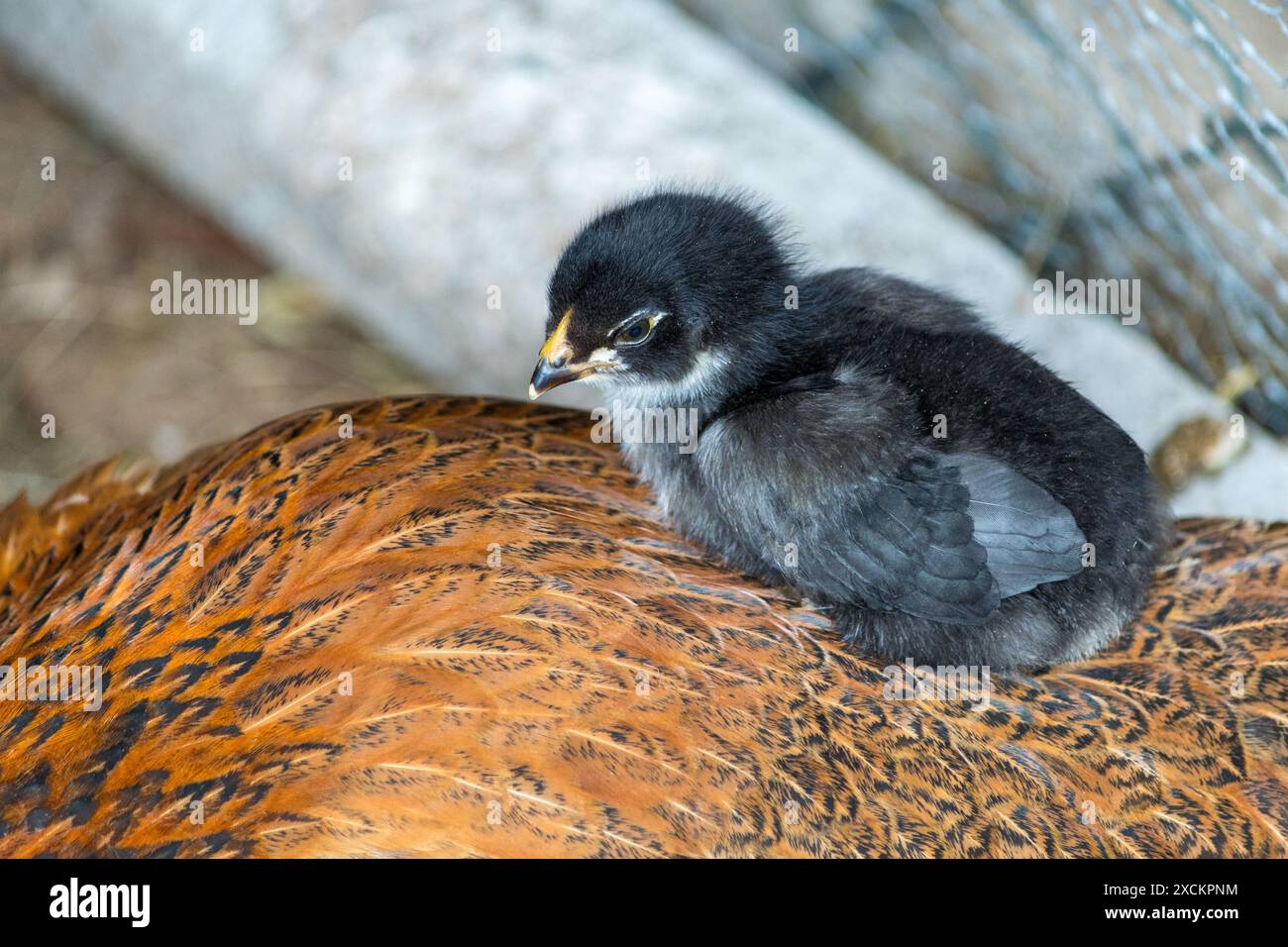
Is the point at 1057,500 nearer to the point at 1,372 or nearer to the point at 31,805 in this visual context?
the point at 31,805

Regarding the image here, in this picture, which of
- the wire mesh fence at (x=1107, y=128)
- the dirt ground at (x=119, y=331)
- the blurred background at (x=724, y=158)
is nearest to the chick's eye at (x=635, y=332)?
the blurred background at (x=724, y=158)

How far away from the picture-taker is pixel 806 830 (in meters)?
1.62

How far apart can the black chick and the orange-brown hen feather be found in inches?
4.0

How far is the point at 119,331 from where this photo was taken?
3906 mm

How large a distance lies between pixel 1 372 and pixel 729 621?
3.08 meters

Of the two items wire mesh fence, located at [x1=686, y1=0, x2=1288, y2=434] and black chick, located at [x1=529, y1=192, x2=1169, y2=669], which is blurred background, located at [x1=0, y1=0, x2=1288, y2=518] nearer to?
wire mesh fence, located at [x1=686, y1=0, x2=1288, y2=434]

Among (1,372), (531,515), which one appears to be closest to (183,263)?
(1,372)

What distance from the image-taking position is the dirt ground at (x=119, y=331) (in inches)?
149

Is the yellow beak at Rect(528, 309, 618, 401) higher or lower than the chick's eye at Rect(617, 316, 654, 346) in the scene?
lower

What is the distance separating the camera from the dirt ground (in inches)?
149

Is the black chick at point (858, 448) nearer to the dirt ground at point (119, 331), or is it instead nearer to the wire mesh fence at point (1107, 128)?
the wire mesh fence at point (1107, 128)

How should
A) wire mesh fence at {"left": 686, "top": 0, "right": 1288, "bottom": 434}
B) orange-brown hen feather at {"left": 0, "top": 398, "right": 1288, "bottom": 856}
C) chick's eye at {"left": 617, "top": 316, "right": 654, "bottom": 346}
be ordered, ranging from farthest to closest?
wire mesh fence at {"left": 686, "top": 0, "right": 1288, "bottom": 434} → chick's eye at {"left": 617, "top": 316, "right": 654, "bottom": 346} → orange-brown hen feather at {"left": 0, "top": 398, "right": 1288, "bottom": 856}

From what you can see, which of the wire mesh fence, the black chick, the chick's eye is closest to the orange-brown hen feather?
the black chick
